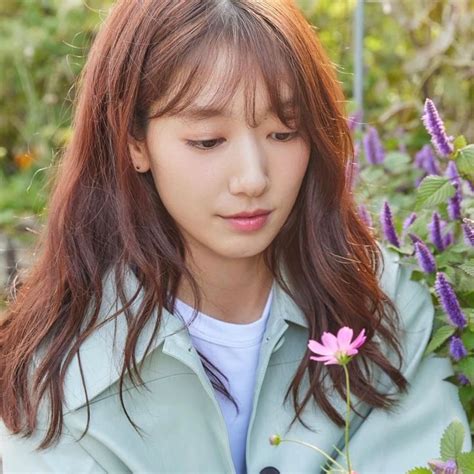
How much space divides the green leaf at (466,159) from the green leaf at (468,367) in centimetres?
33

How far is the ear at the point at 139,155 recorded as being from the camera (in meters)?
→ 2.00

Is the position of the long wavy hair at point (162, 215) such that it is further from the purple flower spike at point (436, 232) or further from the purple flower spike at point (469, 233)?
the purple flower spike at point (469, 233)

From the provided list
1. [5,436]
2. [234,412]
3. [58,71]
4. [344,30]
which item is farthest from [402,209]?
[58,71]

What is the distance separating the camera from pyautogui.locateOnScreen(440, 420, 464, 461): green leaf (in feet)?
5.30

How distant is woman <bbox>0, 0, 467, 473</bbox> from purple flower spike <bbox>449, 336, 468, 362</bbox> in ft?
0.52

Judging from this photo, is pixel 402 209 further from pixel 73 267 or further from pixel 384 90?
pixel 384 90

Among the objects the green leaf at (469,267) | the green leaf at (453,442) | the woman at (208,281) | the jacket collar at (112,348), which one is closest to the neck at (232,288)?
the woman at (208,281)

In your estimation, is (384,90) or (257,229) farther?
(384,90)

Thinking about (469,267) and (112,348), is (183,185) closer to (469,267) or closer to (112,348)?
(112,348)

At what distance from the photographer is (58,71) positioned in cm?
509

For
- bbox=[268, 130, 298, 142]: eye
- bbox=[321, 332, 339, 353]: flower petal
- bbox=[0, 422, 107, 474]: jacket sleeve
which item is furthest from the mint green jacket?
bbox=[321, 332, 339, 353]: flower petal

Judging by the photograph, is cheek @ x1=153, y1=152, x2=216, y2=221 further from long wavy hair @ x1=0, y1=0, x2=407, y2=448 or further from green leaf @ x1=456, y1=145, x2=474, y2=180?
green leaf @ x1=456, y1=145, x2=474, y2=180

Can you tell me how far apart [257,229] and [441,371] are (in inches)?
18.5

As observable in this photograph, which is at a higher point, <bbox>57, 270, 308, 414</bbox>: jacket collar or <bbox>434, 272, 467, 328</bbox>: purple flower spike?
<bbox>434, 272, 467, 328</bbox>: purple flower spike
